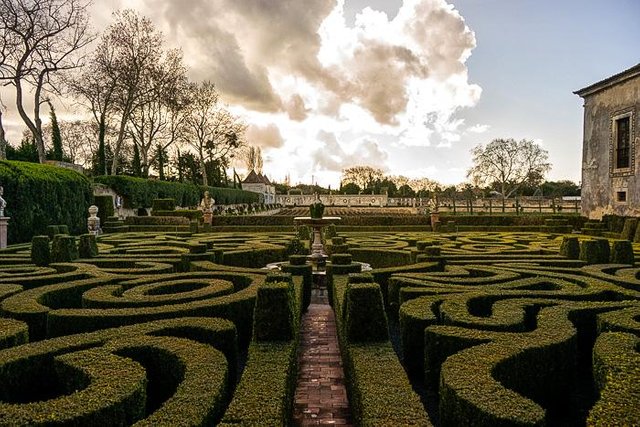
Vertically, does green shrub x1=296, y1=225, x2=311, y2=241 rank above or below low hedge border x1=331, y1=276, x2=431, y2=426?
above

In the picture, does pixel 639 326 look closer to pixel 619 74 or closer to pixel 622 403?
pixel 622 403

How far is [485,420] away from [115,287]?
20.0 ft

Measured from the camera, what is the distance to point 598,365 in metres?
4.08

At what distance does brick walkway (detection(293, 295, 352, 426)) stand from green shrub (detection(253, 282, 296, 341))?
2.24 ft

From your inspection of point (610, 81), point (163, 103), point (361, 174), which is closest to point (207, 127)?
point (163, 103)

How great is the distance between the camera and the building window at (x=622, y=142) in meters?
23.8

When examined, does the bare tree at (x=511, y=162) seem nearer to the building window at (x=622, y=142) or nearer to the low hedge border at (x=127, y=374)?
the building window at (x=622, y=142)

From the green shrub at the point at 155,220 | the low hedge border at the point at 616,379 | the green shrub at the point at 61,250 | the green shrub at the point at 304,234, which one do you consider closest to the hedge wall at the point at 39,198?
the green shrub at the point at 155,220

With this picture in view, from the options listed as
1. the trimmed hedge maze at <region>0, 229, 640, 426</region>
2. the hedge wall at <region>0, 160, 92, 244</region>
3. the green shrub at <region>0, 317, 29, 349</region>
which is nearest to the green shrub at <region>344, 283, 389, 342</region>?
the trimmed hedge maze at <region>0, 229, 640, 426</region>

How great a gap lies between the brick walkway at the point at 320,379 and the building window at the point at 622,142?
22.4 m

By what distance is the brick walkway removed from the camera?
15.1ft

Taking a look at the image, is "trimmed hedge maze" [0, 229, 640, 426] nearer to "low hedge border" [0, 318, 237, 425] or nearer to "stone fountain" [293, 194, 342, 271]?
"low hedge border" [0, 318, 237, 425]

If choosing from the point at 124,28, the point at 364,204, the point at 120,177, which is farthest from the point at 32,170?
the point at 364,204

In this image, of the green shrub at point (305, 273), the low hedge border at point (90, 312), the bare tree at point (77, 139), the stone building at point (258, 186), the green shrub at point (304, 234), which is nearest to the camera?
the low hedge border at point (90, 312)
